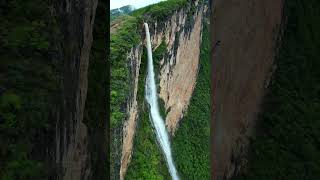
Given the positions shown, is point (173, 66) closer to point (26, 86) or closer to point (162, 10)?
point (162, 10)

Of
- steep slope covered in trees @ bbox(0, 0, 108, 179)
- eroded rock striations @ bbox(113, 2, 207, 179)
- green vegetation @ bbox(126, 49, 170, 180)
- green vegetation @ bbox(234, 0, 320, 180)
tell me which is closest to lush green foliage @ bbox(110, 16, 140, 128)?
eroded rock striations @ bbox(113, 2, 207, 179)

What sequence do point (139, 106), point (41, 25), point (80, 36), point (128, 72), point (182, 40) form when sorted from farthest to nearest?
point (182, 40) < point (139, 106) < point (128, 72) < point (80, 36) < point (41, 25)

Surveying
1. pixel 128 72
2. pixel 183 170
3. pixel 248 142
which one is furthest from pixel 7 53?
pixel 183 170

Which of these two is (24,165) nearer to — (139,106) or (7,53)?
(7,53)

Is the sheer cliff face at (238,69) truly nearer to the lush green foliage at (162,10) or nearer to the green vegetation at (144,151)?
the green vegetation at (144,151)

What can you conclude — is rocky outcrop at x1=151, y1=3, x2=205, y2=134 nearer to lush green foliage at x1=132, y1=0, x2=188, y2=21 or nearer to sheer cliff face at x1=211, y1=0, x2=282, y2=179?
lush green foliage at x1=132, y1=0, x2=188, y2=21

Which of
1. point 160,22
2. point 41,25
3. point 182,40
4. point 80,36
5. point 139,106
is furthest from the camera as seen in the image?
point 182,40
